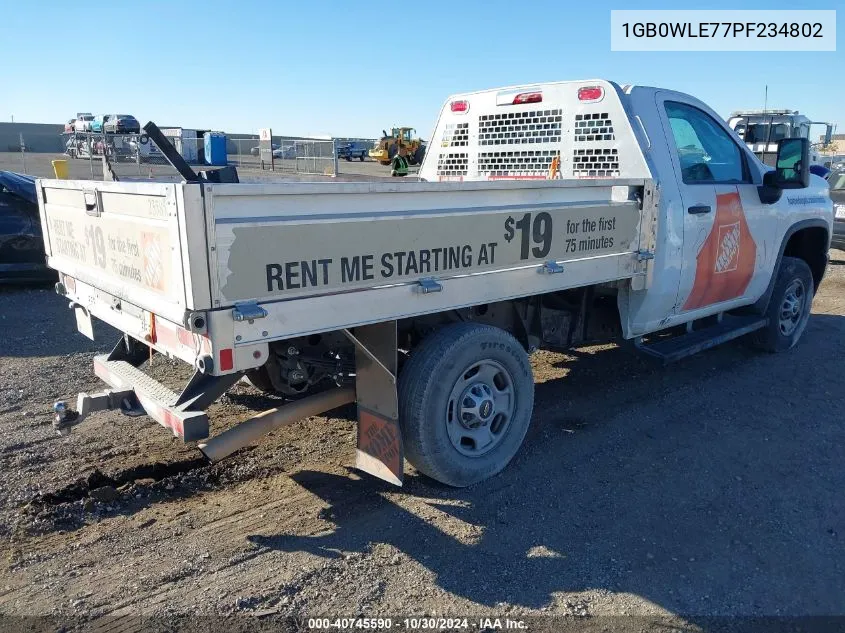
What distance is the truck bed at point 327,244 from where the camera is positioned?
2.84 meters

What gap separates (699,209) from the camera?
4992 mm

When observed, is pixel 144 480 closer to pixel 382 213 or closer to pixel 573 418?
pixel 382 213

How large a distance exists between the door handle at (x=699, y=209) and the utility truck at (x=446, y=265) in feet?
0.05

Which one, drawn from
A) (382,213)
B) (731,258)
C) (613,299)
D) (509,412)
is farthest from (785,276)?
(382,213)

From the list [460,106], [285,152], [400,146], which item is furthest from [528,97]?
[400,146]

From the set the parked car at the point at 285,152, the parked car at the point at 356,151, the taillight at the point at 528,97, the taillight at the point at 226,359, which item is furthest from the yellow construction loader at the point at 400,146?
the taillight at the point at 226,359

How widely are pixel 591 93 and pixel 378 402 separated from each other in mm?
2839

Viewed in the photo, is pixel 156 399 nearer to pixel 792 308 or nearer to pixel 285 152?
pixel 792 308

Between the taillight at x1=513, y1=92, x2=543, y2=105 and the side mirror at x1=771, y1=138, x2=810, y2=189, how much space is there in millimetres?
1961

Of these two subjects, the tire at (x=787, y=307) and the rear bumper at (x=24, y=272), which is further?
the rear bumper at (x=24, y=272)

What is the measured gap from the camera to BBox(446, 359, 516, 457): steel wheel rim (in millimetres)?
3928

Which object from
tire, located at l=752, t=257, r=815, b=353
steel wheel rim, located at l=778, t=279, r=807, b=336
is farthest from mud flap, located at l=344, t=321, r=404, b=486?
steel wheel rim, located at l=778, t=279, r=807, b=336

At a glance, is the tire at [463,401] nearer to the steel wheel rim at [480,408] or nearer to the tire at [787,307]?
the steel wheel rim at [480,408]

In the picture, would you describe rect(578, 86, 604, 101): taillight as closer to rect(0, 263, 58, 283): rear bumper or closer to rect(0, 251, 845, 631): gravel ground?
rect(0, 251, 845, 631): gravel ground
